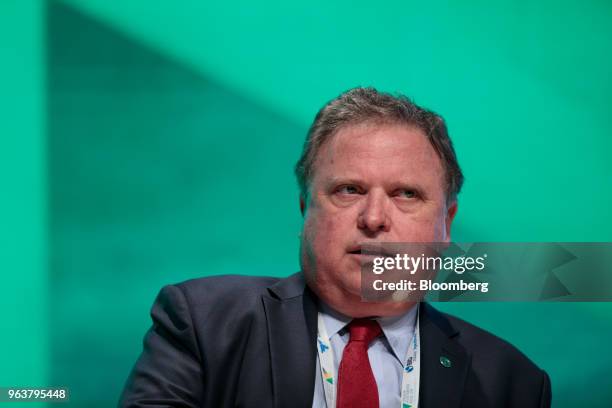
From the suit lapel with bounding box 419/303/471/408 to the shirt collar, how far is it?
6cm

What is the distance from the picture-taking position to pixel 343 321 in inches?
91.2

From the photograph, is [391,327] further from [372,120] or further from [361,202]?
[372,120]

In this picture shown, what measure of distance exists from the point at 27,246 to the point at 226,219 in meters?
0.72

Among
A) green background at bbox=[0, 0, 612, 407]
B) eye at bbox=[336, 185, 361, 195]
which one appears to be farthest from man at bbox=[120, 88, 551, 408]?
green background at bbox=[0, 0, 612, 407]

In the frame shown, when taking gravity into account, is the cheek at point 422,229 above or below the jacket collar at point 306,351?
above

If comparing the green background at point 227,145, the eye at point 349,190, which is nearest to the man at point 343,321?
the eye at point 349,190

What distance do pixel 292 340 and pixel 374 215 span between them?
0.41 metres

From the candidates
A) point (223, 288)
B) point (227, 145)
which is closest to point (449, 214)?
point (223, 288)

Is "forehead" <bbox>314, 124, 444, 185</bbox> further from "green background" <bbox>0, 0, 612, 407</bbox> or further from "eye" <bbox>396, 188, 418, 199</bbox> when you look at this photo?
"green background" <bbox>0, 0, 612, 407</bbox>

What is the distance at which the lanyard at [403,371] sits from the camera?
2.20m

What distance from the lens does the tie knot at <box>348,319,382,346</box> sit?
229 centimetres

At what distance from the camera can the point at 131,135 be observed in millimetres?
2980

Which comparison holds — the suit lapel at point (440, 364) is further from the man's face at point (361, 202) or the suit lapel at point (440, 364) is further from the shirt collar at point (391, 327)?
the man's face at point (361, 202)

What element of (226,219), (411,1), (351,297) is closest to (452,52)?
(411,1)
